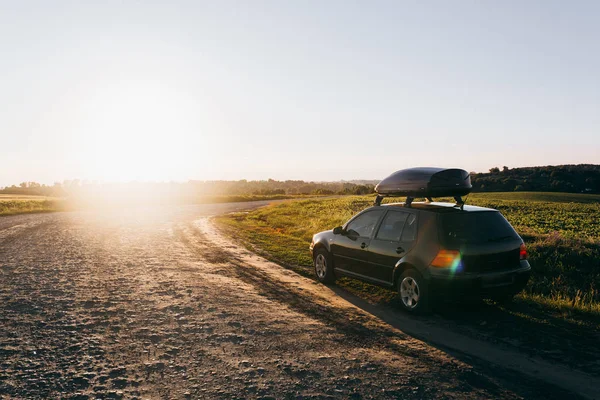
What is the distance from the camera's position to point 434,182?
6.90 meters

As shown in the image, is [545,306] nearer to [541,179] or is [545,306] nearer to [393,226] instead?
[393,226]

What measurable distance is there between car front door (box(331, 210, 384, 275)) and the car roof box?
640 millimetres

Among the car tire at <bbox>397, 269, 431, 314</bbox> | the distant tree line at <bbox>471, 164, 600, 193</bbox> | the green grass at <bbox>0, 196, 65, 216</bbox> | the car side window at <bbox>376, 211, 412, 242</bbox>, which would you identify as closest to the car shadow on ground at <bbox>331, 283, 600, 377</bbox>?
the car tire at <bbox>397, 269, 431, 314</bbox>

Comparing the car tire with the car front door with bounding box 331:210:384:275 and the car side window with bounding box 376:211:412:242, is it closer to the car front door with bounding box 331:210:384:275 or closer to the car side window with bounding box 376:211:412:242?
the car side window with bounding box 376:211:412:242

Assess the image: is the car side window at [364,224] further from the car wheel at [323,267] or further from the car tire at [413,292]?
the car tire at [413,292]

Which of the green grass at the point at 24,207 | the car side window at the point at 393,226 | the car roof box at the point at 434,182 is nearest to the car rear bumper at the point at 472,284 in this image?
the car side window at the point at 393,226

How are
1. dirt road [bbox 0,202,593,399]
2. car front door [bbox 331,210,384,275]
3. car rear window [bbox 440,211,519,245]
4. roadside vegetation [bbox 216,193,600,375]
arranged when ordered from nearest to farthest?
dirt road [bbox 0,202,593,399], roadside vegetation [bbox 216,193,600,375], car rear window [bbox 440,211,519,245], car front door [bbox 331,210,384,275]

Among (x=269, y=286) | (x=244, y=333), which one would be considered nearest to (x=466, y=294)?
(x=244, y=333)

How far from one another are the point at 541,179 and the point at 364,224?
79676 mm

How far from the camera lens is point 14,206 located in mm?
34688

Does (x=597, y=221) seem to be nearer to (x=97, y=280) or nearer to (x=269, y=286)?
(x=269, y=286)

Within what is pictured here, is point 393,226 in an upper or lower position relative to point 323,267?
upper

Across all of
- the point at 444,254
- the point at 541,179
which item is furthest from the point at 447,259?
the point at 541,179

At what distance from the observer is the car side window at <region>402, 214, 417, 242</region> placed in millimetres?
6629
